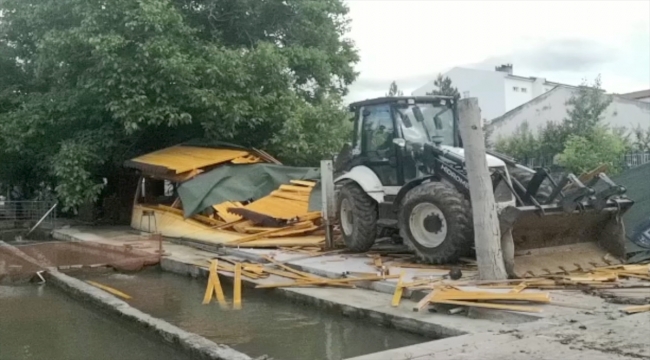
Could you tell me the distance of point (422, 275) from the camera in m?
9.57

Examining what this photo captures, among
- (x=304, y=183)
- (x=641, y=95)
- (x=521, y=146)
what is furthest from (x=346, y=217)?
(x=641, y=95)

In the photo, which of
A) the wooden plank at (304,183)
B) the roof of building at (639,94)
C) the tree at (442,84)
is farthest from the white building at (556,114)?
the wooden plank at (304,183)

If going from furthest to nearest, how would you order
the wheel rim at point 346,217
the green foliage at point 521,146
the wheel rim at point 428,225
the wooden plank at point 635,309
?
the green foliage at point 521,146 < the wheel rim at point 346,217 < the wheel rim at point 428,225 < the wooden plank at point 635,309

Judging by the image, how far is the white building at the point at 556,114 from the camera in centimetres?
4000

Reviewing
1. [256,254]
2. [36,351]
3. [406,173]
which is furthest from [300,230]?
[36,351]

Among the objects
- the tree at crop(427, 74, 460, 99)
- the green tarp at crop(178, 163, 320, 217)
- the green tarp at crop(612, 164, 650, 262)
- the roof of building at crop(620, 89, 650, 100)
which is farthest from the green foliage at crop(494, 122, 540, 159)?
the green tarp at crop(612, 164, 650, 262)

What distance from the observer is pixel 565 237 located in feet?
32.8

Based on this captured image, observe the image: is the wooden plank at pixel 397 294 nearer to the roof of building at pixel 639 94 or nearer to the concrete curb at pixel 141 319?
the concrete curb at pixel 141 319

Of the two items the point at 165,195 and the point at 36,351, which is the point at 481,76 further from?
the point at 36,351

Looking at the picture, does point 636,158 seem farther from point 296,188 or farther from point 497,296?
point 497,296

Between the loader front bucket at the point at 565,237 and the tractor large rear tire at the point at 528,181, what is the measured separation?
2.63 ft

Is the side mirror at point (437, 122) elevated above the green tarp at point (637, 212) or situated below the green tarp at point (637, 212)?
above

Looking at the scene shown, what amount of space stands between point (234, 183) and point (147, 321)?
9390 mm

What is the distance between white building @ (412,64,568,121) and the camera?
186ft
